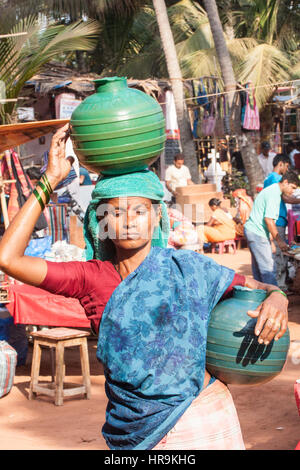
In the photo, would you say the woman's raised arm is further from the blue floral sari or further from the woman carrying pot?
the blue floral sari

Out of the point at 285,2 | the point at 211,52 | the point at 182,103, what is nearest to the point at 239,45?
the point at 211,52

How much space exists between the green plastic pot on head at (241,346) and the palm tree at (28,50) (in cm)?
674

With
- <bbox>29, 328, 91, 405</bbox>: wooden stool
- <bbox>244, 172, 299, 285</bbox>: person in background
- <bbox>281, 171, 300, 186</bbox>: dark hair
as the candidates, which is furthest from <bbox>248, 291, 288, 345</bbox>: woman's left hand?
<bbox>281, 171, 300, 186</bbox>: dark hair

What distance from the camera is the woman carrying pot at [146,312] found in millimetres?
1896

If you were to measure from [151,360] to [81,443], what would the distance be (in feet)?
8.41

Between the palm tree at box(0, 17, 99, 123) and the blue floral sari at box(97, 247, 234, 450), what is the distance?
663 cm

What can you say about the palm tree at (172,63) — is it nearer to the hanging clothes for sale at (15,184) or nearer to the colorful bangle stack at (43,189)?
the hanging clothes for sale at (15,184)

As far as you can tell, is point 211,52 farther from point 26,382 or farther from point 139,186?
point 139,186

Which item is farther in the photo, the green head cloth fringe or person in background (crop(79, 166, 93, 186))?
person in background (crop(79, 166, 93, 186))

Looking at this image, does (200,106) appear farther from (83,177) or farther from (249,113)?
(83,177)

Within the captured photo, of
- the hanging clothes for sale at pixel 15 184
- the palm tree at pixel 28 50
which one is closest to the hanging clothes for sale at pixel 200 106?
the palm tree at pixel 28 50

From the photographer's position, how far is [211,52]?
19.0 m

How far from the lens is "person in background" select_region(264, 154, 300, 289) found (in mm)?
7258

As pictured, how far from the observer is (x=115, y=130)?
199 centimetres
